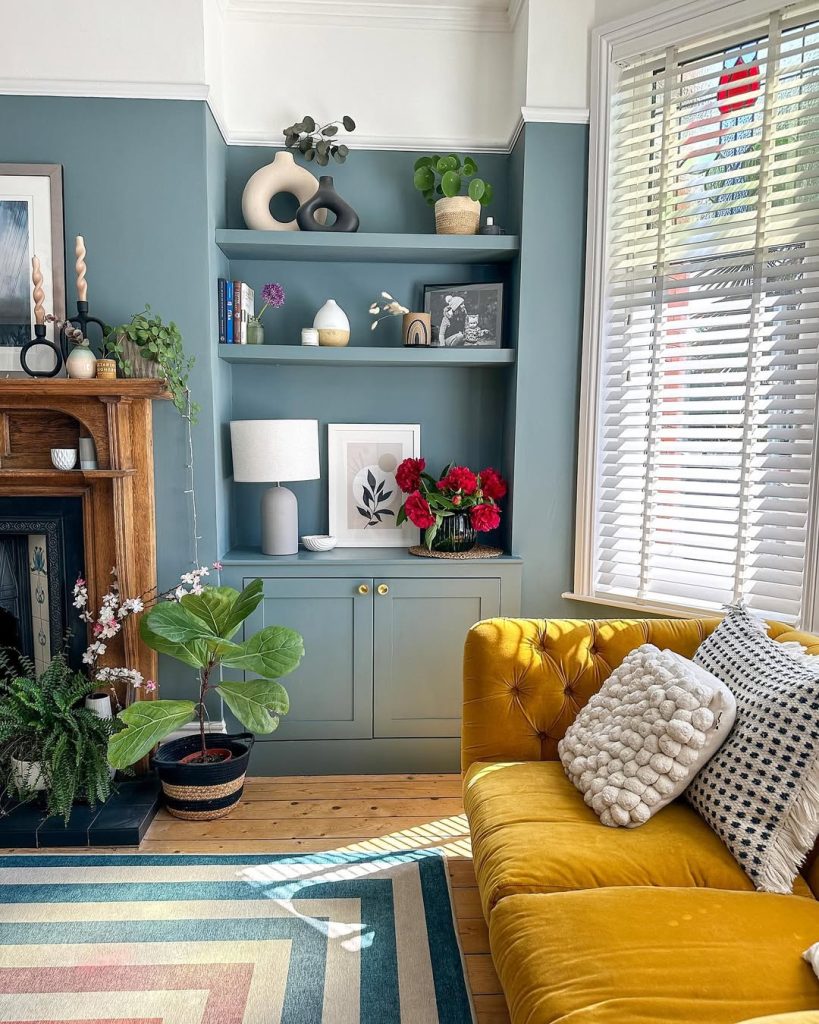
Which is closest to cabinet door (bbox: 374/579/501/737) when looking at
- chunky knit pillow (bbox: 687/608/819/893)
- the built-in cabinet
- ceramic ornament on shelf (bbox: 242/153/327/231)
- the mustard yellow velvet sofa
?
the built-in cabinet

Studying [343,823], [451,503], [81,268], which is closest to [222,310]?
[81,268]

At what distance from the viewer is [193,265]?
2627 millimetres

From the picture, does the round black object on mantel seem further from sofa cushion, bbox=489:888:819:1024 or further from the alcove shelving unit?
sofa cushion, bbox=489:888:819:1024

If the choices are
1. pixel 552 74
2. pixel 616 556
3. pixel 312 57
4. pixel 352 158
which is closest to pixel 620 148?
pixel 552 74

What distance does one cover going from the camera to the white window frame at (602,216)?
2.36 metres

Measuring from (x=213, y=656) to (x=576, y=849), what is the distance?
148cm

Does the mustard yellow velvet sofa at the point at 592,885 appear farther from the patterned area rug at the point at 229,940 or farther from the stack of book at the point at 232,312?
the stack of book at the point at 232,312

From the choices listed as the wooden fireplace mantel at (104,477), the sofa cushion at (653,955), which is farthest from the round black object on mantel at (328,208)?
the sofa cushion at (653,955)

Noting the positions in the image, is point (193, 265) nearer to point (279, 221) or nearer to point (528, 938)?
point (279, 221)

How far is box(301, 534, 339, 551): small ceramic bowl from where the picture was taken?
2.89 metres

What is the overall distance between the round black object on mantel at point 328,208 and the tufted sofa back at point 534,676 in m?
1.68

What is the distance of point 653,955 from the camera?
3.94 ft

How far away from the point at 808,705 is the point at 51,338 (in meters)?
2.63

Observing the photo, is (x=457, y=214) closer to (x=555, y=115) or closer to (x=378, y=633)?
(x=555, y=115)
